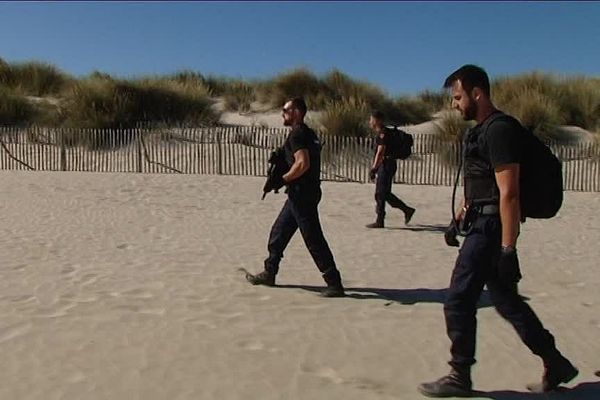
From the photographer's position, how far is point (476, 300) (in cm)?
341

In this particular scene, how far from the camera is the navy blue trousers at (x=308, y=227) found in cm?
529

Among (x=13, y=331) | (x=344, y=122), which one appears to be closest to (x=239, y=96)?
(x=344, y=122)

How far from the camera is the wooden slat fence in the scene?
55.5 ft

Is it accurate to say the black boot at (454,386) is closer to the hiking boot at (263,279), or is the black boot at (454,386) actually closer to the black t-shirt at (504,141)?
the black t-shirt at (504,141)

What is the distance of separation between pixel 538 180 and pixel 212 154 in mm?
15970

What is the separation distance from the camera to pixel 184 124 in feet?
79.4

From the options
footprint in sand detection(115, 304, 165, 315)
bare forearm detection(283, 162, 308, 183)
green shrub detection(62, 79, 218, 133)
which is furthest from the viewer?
green shrub detection(62, 79, 218, 133)

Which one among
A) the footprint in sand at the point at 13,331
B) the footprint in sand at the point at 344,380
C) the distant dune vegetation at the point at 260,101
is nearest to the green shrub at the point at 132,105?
the distant dune vegetation at the point at 260,101

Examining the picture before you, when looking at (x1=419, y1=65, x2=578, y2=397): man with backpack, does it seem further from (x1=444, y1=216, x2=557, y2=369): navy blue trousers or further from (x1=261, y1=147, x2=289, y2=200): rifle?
(x1=261, y1=147, x2=289, y2=200): rifle

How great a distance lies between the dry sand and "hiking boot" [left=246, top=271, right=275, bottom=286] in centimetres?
7

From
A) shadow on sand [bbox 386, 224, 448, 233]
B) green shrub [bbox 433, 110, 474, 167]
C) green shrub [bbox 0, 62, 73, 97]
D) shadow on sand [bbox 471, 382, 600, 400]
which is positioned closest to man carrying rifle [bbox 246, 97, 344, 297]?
shadow on sand [bbox 471, 382, 600, 400]

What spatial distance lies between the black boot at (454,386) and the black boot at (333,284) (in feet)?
6.57

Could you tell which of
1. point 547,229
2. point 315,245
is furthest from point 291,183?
point 547,229

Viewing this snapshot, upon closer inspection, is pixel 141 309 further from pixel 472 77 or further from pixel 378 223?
pixel 378 223
